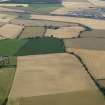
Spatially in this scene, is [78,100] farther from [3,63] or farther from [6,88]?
[3,63]

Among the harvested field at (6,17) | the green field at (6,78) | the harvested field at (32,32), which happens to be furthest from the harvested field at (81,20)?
the green field at (6,78)

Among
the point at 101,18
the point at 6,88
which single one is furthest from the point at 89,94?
the point at 101,18

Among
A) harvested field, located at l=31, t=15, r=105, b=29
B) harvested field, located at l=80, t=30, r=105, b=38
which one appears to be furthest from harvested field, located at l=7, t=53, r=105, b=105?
harvested field, located at l=31, t=15, r=105, b=29

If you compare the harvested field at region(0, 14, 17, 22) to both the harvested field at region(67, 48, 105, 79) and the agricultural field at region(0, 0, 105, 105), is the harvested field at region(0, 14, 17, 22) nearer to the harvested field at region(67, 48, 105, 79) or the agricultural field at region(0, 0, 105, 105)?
the agricultural field at region(0, 0, 105, 105)

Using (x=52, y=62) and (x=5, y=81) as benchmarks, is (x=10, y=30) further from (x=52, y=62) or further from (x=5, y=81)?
(x=5, y=81)

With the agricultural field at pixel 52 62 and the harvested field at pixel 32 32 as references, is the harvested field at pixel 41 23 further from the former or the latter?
the harvested field at pixel 32 32

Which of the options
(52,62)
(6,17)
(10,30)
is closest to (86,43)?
(52,62)
